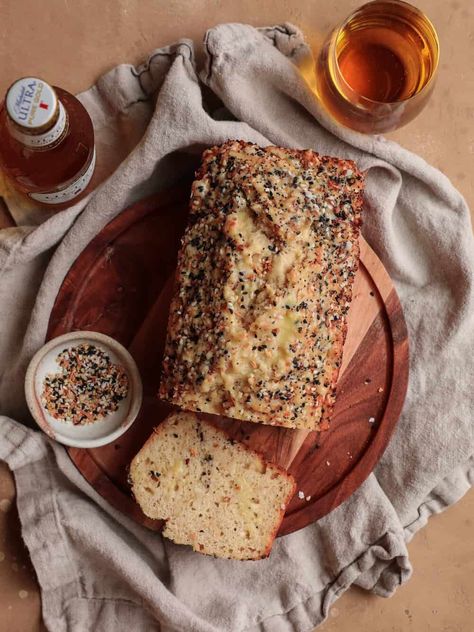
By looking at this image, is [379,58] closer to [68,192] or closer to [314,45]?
[314,45]

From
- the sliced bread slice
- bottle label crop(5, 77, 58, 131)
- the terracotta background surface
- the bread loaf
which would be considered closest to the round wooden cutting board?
the sliced bread slice

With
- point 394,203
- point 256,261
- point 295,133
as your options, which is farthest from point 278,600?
point 295,133

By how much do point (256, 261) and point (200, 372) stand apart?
39 centimetres

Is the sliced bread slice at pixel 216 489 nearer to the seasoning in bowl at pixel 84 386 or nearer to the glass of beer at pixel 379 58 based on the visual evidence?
the seasoning in bowl at pixel 84 386

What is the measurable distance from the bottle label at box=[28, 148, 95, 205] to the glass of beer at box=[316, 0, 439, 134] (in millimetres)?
915

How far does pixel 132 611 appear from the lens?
112 inches

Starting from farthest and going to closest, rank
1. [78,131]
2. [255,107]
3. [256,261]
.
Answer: [255,107] < [78,131] < [256,261]

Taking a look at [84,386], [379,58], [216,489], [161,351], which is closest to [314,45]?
[379,58]

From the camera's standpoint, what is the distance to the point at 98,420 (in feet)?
8.83

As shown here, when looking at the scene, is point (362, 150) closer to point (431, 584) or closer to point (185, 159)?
point (185, 159)

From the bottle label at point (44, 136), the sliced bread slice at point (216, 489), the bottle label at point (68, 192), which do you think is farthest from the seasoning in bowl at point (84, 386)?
the bottle label at point (44, 136)

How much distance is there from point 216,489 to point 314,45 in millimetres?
1776

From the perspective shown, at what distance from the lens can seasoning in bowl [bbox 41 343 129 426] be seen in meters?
2.68

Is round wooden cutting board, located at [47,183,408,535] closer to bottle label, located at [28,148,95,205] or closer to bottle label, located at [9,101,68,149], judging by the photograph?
bottle label, located at [28,148,95,205]
